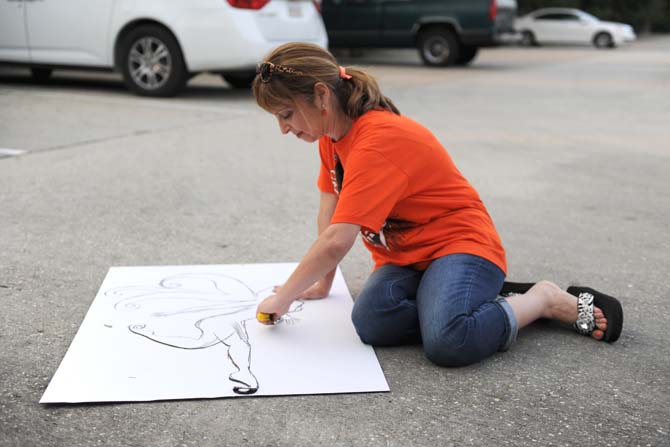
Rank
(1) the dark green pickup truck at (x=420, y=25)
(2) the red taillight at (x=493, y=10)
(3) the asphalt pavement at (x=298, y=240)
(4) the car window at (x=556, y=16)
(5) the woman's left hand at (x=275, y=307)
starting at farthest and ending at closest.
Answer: (4) the car window at (x=556, y=16)
(1) the dark green pickup truck at (x=420, y=25)
(2) the red taillight at (x=493, y=10)
(5) the woman's left hand at (x=275, y=307)
(3) the asphalt pavement at (x=298, y=240)

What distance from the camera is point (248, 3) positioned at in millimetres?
7910

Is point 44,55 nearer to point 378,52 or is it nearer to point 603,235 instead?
point 603,235

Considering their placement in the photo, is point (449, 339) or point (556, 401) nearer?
point (556, 401)

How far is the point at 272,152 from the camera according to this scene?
19.1 feet

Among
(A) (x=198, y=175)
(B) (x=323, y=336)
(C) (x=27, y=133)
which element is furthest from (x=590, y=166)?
(C) (x=27, y=133)

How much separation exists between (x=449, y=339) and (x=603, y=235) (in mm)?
1890

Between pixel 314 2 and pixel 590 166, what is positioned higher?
pixel 314 2

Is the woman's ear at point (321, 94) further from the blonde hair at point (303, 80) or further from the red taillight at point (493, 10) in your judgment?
the red taillight at point (493, 10)

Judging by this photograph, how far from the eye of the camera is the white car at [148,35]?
783 cm

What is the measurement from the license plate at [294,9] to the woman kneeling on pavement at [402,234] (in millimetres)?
5919

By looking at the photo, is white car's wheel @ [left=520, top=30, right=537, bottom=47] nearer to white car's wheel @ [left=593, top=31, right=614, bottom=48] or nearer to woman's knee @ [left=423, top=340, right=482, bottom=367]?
white car's wheel @ [left=593, top=31, right=614, bottom=48]

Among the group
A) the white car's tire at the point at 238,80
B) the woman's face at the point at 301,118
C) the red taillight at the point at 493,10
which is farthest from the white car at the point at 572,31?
the woman's face at the point at 301,118

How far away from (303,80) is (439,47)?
1207 cm

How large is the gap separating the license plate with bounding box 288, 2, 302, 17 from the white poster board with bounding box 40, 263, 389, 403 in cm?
569
